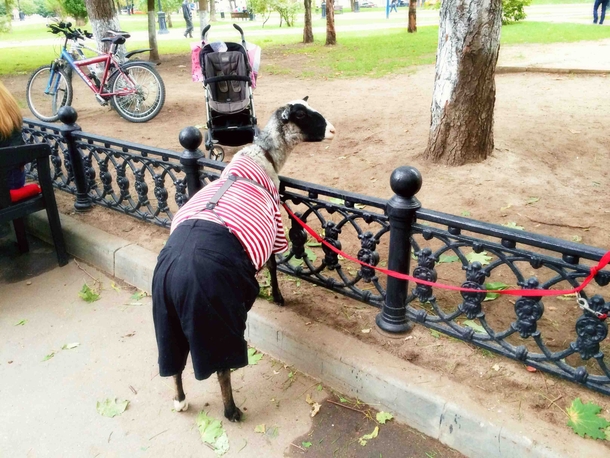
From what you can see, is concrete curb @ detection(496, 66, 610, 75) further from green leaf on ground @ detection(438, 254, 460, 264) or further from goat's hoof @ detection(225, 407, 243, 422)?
goat's hoof @ detection(225, 407, 243, 422)

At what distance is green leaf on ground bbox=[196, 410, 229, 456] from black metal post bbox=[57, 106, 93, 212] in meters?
3.21

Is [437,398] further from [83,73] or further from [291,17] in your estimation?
[291,17]

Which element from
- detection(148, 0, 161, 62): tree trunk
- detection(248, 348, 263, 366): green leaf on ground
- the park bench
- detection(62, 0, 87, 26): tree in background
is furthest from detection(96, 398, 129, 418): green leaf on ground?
the park bench

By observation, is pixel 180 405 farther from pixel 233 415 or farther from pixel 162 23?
pixel 162 23

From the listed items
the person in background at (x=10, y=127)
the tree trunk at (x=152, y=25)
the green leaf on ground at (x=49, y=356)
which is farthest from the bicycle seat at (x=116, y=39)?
the green leaf on ground at (x=49, y=356)

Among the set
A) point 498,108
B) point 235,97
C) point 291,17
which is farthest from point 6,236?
point 291,17

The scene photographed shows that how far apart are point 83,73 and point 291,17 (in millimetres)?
28501

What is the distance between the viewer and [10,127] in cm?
443

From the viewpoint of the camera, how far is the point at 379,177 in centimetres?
564

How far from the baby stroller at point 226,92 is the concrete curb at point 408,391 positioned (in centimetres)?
367

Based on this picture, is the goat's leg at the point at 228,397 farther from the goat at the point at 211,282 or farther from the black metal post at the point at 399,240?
the black metal post at the point at 399,240

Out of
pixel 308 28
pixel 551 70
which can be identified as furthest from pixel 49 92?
pixel 308 28

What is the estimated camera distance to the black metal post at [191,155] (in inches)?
159

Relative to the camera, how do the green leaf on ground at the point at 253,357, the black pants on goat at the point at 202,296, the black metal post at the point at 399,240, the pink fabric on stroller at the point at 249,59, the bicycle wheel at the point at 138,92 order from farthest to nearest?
the bicycle wheel at the point at 138,92
the pink fabric on stroller at the point at 249,59
the green leaf on ground at the point at 253,357
the black metal post at the point at 399,240
the black pants on goat at the point at 202,296
